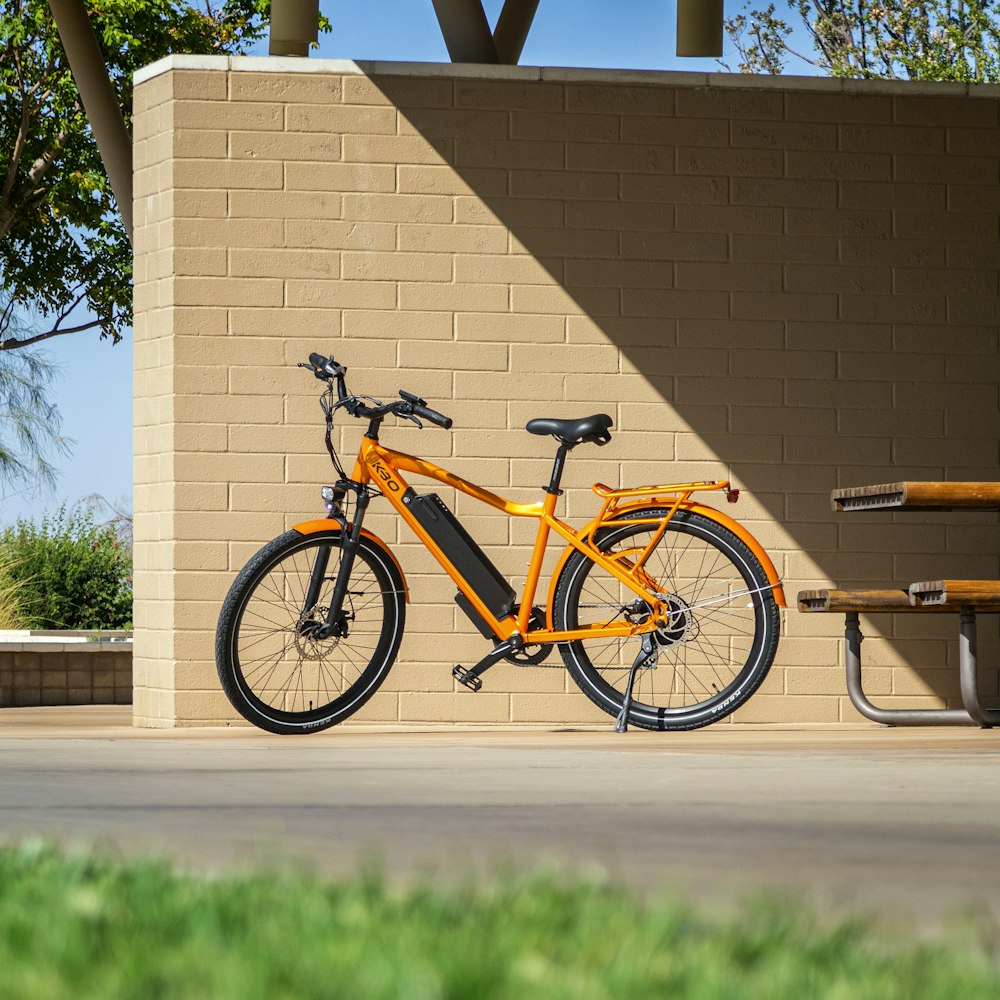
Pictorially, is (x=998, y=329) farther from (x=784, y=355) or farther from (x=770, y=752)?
(x=770, y=752)

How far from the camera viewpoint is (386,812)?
258 cm

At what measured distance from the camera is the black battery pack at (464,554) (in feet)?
16.2

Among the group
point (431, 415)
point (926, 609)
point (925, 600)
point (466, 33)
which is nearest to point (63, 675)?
point (466, 33)

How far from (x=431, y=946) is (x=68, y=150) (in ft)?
51.8

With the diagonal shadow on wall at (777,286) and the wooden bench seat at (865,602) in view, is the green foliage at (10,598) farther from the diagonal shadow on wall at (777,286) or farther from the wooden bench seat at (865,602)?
the wooden bench seat at (865,602)

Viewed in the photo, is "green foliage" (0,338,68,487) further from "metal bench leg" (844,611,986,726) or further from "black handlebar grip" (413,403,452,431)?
"metal bench leg" (844,611,986,726)

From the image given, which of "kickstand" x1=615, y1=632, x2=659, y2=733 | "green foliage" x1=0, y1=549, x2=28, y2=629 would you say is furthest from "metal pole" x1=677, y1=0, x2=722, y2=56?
"green foliage" x1=0, y1=549, x2=28, y2=629

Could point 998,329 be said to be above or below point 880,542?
above

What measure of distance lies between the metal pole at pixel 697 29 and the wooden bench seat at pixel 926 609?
8.84 ft

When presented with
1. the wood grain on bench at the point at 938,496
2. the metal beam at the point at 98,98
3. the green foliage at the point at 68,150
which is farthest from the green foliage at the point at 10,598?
the wood grain on bench at the point at 938,496

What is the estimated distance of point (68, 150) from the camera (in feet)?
53.1

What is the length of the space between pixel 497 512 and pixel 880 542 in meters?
1.39

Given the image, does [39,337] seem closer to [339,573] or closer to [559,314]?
[559,314]

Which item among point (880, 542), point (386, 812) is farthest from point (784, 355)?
point (386, 812)
